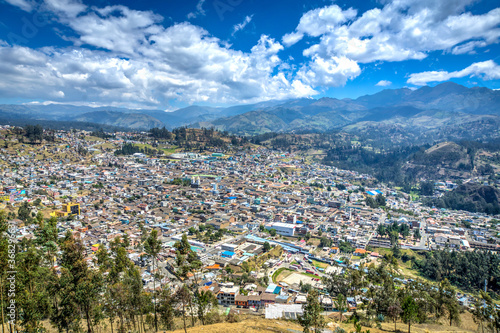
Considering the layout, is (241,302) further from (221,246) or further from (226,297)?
(221,246)

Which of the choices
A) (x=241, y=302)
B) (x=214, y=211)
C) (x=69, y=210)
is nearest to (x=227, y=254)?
(x=241, y=302)

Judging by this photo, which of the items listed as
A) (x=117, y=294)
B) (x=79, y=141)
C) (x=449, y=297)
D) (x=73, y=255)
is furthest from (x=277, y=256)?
(x=79, y=141)

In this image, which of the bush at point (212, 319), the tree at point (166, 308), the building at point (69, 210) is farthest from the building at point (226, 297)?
the building at point (69, 210)

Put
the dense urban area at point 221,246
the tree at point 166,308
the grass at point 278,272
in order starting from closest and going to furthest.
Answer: the dense urban area at point 221,246 < the tree at point 166,308 < the grass at point 278,272

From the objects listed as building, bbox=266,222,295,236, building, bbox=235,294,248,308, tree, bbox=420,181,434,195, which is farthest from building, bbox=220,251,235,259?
tree, bbox=420,181,434,195

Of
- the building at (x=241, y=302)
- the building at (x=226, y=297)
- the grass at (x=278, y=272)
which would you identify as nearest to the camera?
the building at (x=241, y=302)

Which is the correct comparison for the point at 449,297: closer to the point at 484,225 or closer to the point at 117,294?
the point at 117,294

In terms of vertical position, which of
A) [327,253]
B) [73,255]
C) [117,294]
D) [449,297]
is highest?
[73,255]

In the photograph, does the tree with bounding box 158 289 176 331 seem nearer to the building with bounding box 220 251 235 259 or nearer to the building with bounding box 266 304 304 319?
the building with bounding box 266 304 304 319

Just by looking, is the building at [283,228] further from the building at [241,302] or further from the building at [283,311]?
the building at [283,311]
